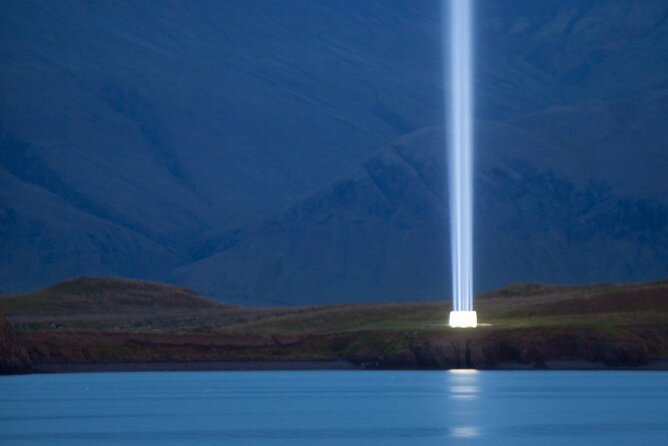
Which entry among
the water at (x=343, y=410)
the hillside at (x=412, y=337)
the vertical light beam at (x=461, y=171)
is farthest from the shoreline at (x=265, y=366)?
the vertical light beam at (x=461, y=171)

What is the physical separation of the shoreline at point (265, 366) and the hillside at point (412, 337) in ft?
0.50

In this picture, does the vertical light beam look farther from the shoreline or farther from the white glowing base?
the shoreline

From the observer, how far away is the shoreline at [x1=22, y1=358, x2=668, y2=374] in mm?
89812

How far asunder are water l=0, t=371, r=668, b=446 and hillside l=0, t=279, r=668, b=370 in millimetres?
2188

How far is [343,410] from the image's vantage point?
60594 millimetres

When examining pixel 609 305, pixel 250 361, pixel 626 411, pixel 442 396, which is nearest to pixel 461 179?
pixel 609 305

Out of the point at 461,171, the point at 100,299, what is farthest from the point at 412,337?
the point at 100,299

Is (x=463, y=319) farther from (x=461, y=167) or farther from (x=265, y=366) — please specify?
(x=461, y=167)

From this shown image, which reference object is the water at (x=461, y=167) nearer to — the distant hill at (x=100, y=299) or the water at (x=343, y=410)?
the water at (x=343, y=410)

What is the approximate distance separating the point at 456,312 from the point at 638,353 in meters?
10.5

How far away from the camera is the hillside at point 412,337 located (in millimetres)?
89562

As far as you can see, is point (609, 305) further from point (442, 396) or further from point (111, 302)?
point (111, 302)

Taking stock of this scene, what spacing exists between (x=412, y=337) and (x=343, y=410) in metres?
30.6

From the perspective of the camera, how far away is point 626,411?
59125mm
